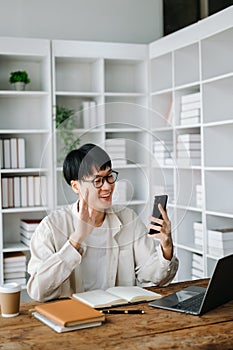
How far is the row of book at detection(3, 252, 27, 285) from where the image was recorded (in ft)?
14.1

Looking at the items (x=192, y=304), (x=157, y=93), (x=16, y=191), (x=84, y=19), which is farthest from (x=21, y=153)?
(x=192, y=304)

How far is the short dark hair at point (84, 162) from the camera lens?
7.36ft

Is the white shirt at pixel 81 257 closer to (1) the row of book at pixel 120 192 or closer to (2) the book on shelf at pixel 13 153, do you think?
(1) the row of book at pixel 120 192

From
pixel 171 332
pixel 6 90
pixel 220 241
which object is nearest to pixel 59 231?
pixel 171 332

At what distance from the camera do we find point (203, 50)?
4043 millimetres

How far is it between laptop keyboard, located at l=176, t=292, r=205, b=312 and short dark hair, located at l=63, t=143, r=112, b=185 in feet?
1.97

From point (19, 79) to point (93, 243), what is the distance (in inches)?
91.7

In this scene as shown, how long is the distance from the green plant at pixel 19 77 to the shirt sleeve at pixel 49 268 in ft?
7.59

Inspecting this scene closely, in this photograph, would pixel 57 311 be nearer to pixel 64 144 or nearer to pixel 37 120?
pixel 64 144

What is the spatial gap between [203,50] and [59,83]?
4.22ft

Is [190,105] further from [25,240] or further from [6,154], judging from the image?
[25,240]

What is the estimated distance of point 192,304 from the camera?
2141 mm

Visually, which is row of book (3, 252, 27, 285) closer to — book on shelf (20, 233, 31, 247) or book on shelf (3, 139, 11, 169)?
book on shelf (20, 233, 31, 247)

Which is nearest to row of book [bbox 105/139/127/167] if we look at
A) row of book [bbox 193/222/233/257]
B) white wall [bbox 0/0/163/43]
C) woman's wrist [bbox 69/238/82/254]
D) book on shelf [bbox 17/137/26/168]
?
woman's wrist [bbox 69/238/82/254]
